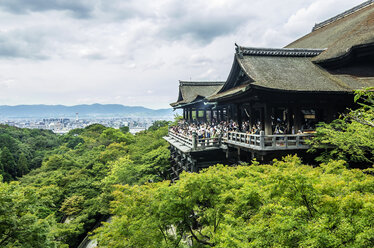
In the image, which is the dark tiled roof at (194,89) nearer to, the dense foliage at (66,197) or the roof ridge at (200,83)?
the roof ridge at (200,83)

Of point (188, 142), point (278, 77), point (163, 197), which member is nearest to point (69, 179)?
point (188, 142)

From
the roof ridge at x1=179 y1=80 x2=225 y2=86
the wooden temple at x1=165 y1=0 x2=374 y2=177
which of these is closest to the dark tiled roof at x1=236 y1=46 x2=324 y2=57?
the wooden temple at x1=165 y1=0 x2=374 y2=177

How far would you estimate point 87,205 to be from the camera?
896 inches

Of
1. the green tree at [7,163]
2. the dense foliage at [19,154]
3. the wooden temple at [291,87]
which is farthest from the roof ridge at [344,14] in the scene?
the green tree at [7,163]

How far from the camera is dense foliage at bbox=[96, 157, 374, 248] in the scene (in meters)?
4.73

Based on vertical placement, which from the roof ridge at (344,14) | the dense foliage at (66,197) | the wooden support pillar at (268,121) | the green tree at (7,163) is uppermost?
the roof ridge at (344,14)

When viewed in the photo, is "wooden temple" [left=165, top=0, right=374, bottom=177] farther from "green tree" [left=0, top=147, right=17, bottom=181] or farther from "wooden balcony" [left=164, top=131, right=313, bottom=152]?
"green tree" [left=0, top=147, right=17, bottom=181]

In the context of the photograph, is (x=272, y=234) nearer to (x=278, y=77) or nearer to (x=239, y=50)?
(x=278, y=77)

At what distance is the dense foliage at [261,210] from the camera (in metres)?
4.73

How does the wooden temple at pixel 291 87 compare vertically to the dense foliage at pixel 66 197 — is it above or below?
above

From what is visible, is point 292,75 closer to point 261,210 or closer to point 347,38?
point 347,38

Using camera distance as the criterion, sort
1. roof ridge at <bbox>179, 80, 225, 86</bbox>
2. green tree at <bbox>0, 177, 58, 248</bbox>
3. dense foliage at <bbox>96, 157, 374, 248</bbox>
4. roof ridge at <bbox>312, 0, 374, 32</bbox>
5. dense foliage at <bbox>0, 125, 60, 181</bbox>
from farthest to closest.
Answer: dense foliage at <bbox>0, 125, 60, 181</bbox> → roof ridge at <bbox>179, 80, 225, 86</bbox> → roof ridge at <bbox>312, 0, 374, 32</bbox> → green tree at <bbox>0, 177, 58, 248</bbox> → dense foliage at <bbox>96, 157, 374, 248</bbox>

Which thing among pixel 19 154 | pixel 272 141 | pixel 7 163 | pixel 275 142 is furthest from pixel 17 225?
pixel 19 154

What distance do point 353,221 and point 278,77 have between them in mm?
11288
